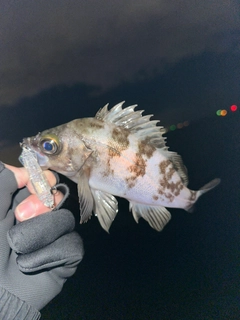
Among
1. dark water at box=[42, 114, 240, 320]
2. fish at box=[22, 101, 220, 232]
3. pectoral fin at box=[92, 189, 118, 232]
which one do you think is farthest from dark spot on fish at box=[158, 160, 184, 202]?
dark water at box=[42, 114, 240, 320]

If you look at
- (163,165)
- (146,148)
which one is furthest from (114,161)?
(163,165)

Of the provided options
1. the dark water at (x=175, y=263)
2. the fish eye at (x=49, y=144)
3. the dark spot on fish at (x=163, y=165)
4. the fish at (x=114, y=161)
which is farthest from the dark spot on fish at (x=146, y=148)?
the dark water at (x=175, y=263)

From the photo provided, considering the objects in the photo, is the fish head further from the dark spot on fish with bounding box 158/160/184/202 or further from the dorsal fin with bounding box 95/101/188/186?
the dark spot on fish with bounding box 158/160/184/202

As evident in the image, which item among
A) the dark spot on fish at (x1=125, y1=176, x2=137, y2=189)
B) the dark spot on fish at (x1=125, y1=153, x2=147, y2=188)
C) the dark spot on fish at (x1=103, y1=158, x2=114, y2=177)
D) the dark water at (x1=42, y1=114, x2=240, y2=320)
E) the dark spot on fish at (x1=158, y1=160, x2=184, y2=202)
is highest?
the dark spot on fish at (x1=103, y1=158, x2=114, y2=177)

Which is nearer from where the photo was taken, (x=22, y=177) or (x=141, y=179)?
(x=22, y=177)

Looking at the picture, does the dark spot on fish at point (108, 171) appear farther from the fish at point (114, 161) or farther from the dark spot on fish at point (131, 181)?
the dark spot on fish at point (131, 181)

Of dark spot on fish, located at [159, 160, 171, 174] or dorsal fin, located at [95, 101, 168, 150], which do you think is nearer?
dorsal fin, located at [95, 101, 168, 150]

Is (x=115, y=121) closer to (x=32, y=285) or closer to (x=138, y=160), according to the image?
(x=138, y=160)

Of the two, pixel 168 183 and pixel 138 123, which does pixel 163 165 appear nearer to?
pixel 168 183
